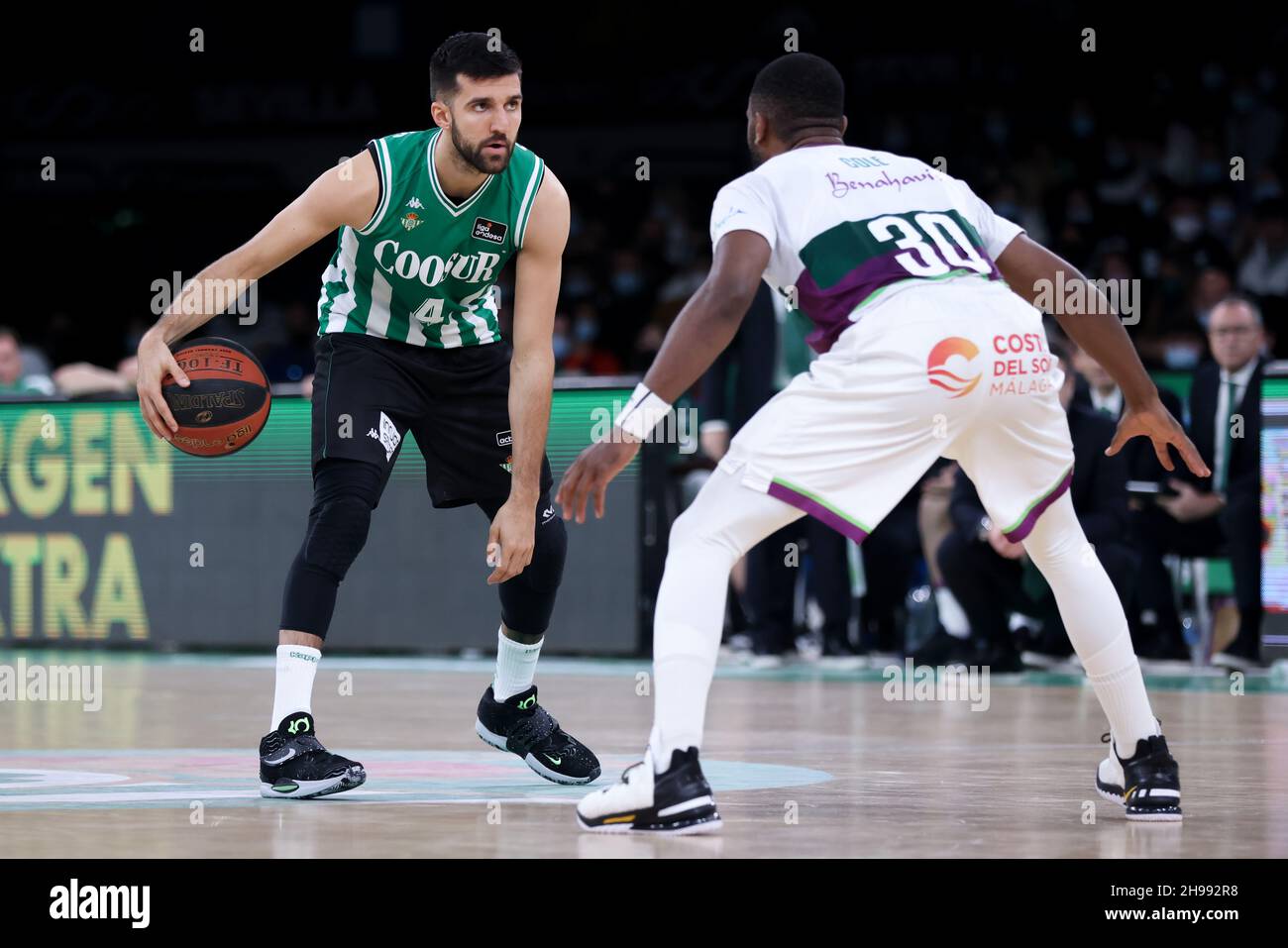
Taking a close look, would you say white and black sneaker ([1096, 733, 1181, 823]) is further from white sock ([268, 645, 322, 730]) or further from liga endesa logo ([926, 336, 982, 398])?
white sock ([268, 645, 322, 730])

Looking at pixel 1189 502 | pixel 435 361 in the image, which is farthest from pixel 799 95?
pixel 1189 502

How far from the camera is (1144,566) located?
37.0ft

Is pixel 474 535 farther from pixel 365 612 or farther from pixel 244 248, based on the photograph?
pixel 244 248

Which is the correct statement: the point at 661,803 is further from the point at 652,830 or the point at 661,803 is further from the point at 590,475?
the point at 590,475

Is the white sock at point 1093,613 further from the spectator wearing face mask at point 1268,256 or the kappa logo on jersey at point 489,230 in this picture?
the spectator wearing face mask at point 1268,256

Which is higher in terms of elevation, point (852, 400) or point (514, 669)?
point (852, 400)

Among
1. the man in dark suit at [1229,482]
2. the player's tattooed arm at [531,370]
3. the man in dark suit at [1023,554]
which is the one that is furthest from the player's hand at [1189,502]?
the player's tattooed arm at [531,370]

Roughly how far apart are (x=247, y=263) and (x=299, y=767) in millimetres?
1423

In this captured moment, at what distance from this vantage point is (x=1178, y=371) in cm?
1231

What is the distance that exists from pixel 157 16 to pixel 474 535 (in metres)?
15.8

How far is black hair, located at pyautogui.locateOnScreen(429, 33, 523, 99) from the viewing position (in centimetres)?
559

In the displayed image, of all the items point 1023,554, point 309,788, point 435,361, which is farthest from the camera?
point 1023,554

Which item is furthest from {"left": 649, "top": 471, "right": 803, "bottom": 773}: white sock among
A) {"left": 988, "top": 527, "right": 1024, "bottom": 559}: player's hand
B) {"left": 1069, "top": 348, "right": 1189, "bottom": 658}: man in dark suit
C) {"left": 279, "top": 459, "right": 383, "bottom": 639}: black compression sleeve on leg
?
{"left": 1069, "top": 348, "right": 1189, "bottom": 658}: man in dark suit
